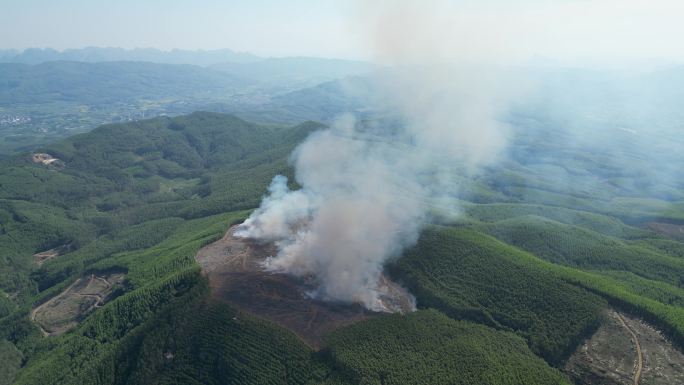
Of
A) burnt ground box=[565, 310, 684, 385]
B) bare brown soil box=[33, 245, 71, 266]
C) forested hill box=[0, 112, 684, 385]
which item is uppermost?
burnt ground box=[565, 310, 684, 385]

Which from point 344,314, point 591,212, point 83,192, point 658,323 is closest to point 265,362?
point 344,314

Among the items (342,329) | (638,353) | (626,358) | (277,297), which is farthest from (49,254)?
(638,353)

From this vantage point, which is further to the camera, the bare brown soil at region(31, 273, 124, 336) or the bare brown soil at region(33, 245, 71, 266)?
the bare brown soil at region(33, 245, 71, 266)

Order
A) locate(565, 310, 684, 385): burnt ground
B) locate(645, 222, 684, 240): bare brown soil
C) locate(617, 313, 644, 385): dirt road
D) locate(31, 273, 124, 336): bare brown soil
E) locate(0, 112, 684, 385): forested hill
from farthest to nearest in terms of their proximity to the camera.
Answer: locate(645, 222, 684, 240): bare brown soil, locate(31, 273, 124, 336): bare brown soil, locate(0, 112, 684, 385): forested hill, locate(565, 310, 684, 385): burnt ground, locate(617, 313, 644, 385): dirt road

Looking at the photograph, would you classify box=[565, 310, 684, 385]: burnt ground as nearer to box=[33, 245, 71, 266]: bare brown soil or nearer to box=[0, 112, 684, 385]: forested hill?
box=[0, 112, 684, 385]: forested hill

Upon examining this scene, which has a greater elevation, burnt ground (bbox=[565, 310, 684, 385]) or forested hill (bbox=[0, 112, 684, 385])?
burnt ground (bbox=[565, 310, 684, 385])

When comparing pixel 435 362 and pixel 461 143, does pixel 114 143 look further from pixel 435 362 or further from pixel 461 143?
pixel 435 362

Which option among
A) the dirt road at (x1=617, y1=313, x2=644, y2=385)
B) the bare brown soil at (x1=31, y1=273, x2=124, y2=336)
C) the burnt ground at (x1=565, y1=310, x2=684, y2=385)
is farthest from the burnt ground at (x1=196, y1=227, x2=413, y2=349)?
the dirt road at (x1=617, y1=313, x2=644, y2=385)
